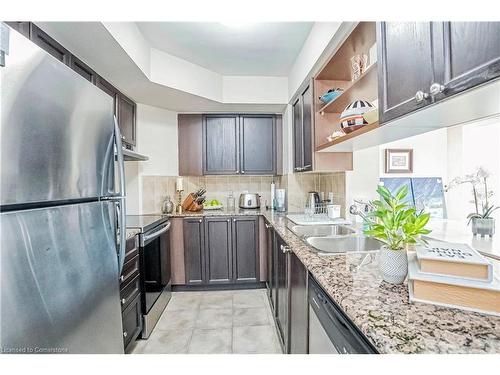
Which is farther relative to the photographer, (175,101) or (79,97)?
(175,101)

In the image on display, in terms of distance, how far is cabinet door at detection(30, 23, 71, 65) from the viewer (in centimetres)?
145

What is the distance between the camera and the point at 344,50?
1.73m

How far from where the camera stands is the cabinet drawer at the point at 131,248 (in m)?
1.91

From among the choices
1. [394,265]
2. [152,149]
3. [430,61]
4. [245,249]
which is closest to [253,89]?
[152,149]

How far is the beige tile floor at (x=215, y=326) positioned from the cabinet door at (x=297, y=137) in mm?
1505

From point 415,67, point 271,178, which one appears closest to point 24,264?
point 415,67

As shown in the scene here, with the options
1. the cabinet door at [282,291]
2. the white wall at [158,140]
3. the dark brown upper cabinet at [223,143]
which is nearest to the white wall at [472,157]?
the cabinet door at [282,291]

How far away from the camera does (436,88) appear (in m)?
0.78

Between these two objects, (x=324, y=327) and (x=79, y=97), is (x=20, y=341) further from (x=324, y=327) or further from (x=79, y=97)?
(x=324, y=327)

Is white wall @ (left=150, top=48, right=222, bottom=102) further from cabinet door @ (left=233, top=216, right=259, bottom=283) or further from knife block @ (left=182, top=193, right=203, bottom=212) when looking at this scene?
cabinet door @ (left=233, top=216, right=259, bottom=283)

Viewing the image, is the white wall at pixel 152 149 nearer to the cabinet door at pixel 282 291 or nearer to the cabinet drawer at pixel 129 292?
the cabinet drawer at pixel 129 292

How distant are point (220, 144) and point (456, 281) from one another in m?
2.93
